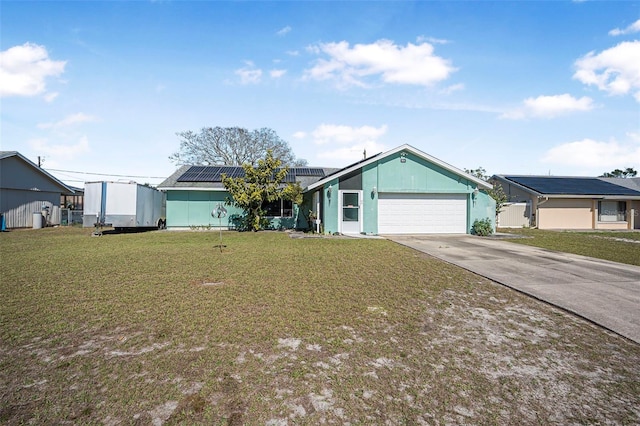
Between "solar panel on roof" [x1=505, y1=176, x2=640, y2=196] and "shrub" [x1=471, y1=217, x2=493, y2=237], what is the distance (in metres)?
10.1

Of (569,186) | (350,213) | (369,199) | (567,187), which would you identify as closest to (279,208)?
(350,213)

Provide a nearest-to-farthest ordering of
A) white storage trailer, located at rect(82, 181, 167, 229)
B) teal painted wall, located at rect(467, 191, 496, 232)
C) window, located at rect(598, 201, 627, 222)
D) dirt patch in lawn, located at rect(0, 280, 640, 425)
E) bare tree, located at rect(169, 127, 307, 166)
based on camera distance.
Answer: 1. dirt patch in lawn, located at rect(0, 280, 640, 425)
2. white storage trailer, located at rect(82, 181, 167, 229)
3. teal painted wall, located at rect(467, 191, 496, 232)
4. window, located at rect(598, 201, 627, 222)
5. bare tree, located at rect(169, 127, 307, 166)

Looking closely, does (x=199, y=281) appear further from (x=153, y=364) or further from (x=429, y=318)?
(x=429, y=318)

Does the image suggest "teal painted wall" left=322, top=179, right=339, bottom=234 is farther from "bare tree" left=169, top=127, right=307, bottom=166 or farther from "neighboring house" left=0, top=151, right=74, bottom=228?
"bare tree" left=169, top=127, right=307, bottom=166

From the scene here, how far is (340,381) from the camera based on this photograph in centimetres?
301

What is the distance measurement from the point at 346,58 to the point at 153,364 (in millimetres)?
15442

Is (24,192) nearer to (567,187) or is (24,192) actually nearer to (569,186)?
(567,187)

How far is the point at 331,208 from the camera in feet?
54.2

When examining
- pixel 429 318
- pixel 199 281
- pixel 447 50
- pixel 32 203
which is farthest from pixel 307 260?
→ pixel 32 203

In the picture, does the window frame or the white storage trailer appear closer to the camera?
the white storage trailer

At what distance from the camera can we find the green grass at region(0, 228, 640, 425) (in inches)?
103

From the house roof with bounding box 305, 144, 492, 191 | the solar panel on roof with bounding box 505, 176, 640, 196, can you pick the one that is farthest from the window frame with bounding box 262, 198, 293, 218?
the solar panel on roof with bounding box 505, 176, 640, 196

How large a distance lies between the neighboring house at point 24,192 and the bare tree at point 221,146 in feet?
48.1

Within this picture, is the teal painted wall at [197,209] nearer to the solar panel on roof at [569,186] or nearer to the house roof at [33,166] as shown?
the house roof at [33,166]
